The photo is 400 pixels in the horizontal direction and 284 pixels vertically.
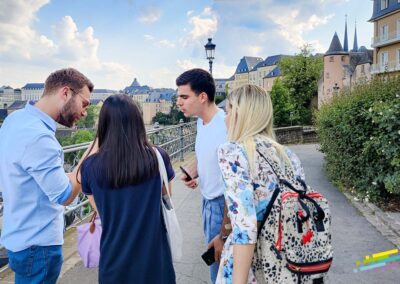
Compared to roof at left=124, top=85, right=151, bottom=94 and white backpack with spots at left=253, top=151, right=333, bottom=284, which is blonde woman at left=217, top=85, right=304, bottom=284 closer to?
white backpack with spots at left=253, top=151, right=333, bottom=284

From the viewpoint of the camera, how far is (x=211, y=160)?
287cm

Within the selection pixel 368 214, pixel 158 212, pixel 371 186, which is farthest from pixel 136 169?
pixel 371 186

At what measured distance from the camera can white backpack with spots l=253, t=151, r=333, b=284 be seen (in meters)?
1.74

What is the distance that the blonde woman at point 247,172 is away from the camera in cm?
176

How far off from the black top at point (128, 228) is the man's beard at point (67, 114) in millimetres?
383

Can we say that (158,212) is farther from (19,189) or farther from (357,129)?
(357,129)

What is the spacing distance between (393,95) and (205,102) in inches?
206

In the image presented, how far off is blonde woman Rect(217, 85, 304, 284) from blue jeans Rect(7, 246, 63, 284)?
3.29 ft

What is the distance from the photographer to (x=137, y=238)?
2049mm

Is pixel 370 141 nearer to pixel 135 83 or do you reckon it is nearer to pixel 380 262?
pixel 380 262

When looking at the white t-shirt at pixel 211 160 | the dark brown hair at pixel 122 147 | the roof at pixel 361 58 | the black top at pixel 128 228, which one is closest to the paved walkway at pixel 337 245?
the white t-shirt at pixel 211 160

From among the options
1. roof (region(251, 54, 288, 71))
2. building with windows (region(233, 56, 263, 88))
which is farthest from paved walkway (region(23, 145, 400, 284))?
building with windows (region(233, 56, 263, 88))

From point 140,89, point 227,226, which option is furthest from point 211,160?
point 140,89

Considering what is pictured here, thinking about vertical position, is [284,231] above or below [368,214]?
above
